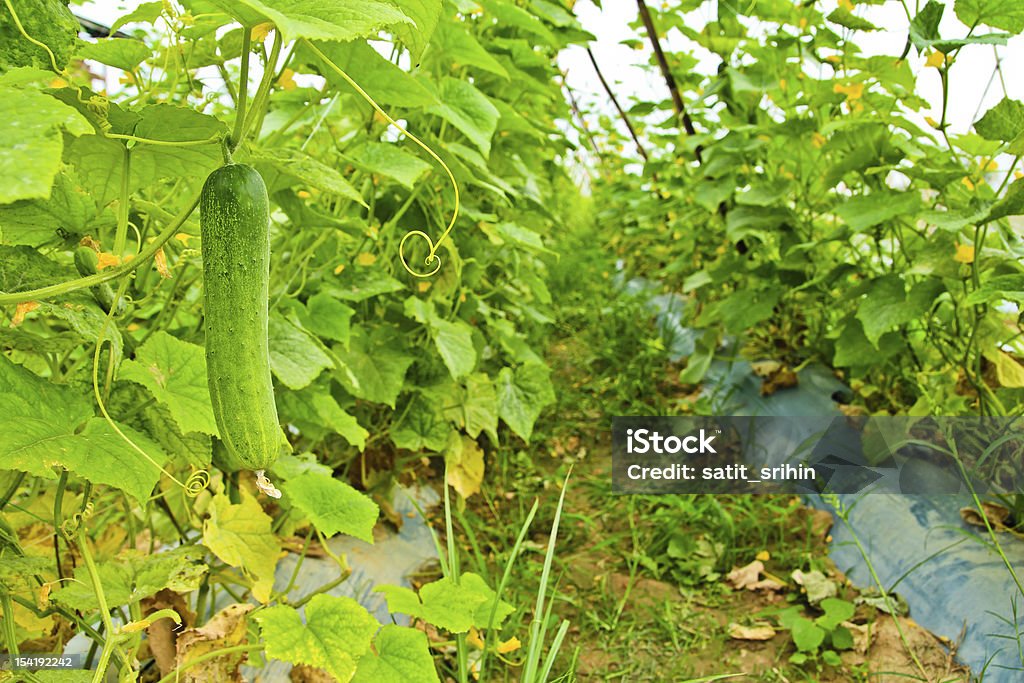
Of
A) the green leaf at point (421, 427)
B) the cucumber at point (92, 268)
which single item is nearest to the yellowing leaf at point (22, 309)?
the cucumber at point (92, 268)

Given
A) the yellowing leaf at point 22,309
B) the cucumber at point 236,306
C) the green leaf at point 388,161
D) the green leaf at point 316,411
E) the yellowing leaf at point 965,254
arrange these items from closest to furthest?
the cucumber at point 236,306, the yellowing leaf at point 22,309, the green leaf at point 388,161, the green leaf at point 316,411, the yellowing leaf at point 965,254

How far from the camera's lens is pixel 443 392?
6.86ft

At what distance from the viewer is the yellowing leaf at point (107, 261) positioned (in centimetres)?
79

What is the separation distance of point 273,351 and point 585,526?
1387 millimetres

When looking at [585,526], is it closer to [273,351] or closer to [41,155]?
[273,351]

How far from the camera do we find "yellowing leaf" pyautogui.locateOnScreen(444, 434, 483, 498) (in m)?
2.13

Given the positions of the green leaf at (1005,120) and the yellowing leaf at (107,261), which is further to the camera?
the green leaf at (1005,120)

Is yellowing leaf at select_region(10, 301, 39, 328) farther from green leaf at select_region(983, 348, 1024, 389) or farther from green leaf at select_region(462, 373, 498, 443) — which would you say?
green leaf at select_region(983, 348, 1024, 389)

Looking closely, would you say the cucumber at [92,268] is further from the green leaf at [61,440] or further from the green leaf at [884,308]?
the green leaf at [884,308]

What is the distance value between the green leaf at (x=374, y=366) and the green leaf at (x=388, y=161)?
1.81 feet

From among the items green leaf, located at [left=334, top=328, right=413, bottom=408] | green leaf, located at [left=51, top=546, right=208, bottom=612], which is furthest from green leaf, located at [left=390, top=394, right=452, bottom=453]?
green leaf, located at [left=51, top=546, right=208, bottom=612]

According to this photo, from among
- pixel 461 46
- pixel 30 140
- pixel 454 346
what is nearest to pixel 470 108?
pixel 461 46

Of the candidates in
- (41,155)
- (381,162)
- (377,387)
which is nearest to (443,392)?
(377,387)

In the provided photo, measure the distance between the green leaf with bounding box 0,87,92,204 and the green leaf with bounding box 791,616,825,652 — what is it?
1686 mm
